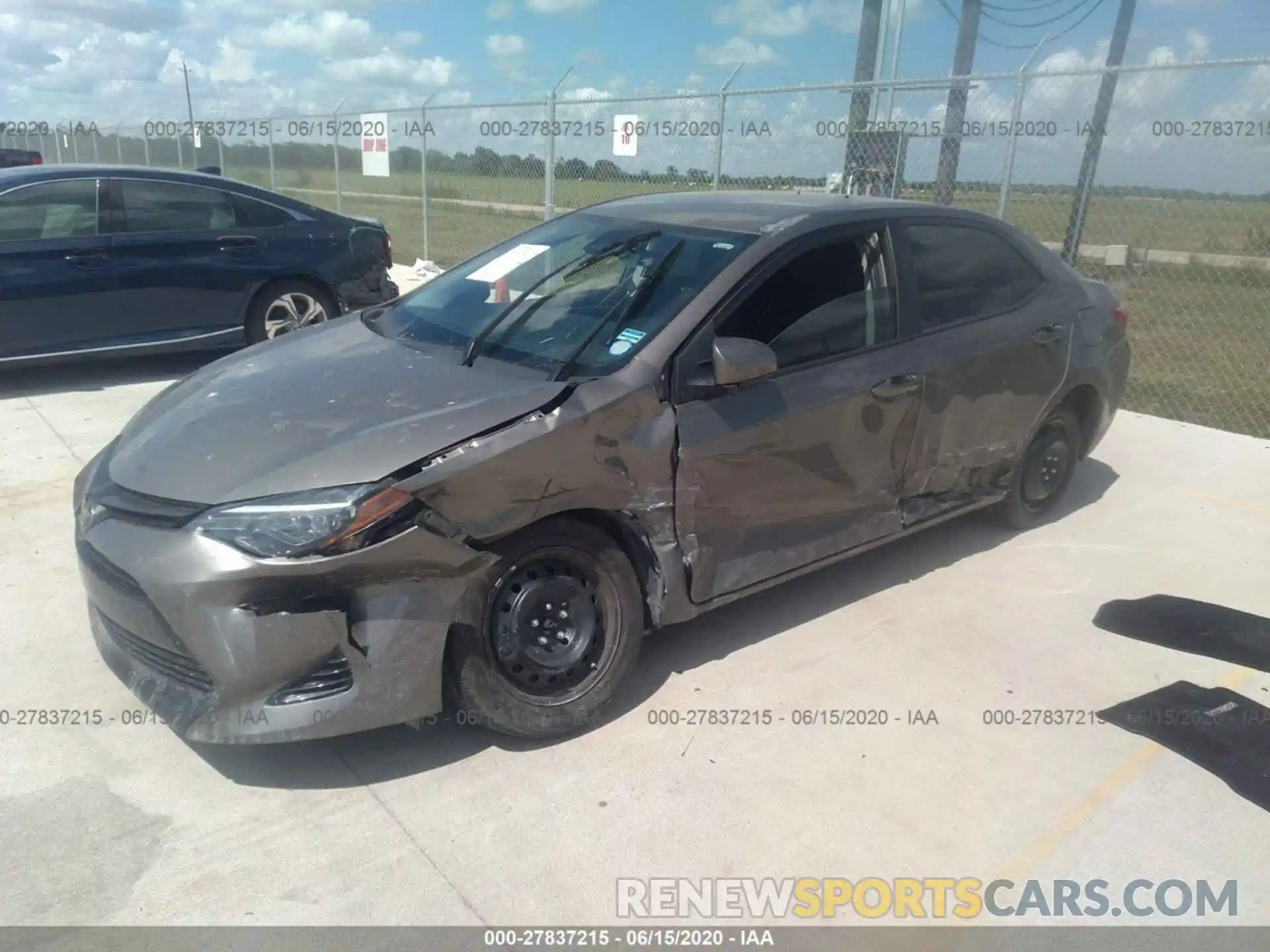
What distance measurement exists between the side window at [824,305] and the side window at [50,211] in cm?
563

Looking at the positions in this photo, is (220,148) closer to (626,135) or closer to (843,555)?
(626,135)

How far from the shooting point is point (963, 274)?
4.39 m

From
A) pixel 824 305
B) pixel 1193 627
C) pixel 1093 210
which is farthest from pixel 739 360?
pixel 1093 210

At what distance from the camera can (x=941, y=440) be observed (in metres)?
4.22

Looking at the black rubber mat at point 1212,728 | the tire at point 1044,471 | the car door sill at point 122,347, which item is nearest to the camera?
the black rubber mat at point 1212,728

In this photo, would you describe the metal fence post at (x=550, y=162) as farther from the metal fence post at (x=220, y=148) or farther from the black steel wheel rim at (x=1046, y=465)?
the metal fence post at (x=220, y=148)

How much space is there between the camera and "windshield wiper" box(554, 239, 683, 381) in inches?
131

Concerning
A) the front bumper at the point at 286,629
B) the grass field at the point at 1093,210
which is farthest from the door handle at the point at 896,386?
the grass field at the point at 1093,210

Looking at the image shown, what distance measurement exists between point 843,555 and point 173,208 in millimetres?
5969

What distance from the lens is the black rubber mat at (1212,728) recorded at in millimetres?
3131

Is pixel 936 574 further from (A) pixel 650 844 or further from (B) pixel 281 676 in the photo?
(B) pixel 281 676

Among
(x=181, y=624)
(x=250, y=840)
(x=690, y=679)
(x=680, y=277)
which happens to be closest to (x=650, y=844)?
(x=690, y=679)

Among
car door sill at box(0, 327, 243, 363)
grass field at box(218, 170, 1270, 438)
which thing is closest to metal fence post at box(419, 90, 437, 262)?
grass field at box(218, 170, 1270, 438)

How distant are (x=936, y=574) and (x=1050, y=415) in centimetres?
109
